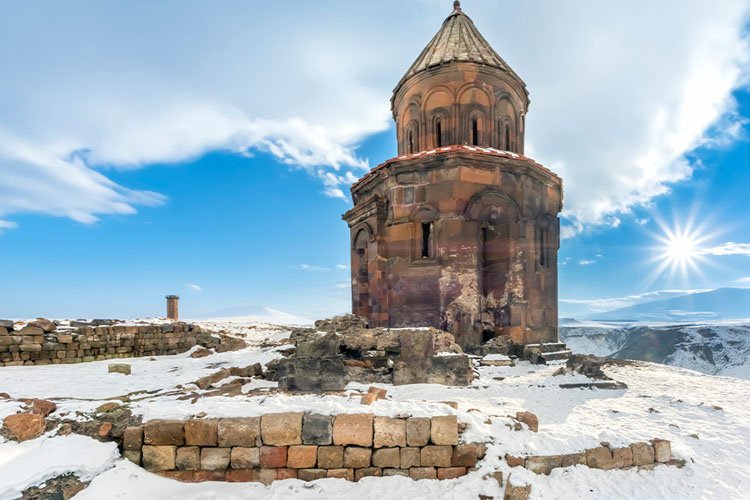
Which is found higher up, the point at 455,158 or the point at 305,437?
the point at 455,158

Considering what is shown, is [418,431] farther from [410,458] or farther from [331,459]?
[331,459]

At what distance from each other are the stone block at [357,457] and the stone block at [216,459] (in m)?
1.22

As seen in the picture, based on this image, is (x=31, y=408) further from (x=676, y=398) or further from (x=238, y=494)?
(x=676, y=398)

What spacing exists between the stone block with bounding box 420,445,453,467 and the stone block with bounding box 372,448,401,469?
0.85ft

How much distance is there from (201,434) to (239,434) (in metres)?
0.39

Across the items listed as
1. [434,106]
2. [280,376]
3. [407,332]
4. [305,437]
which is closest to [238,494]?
[305,437]

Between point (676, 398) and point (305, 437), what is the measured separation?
6.11m

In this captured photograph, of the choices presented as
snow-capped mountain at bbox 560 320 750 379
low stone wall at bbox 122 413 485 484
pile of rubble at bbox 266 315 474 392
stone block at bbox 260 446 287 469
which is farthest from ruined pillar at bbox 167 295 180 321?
snow-capped mountain at bbox 560 320 750 379

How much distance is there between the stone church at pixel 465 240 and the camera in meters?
8.99

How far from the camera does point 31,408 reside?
398 cm

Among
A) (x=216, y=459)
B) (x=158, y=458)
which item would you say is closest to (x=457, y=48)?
(x=216, y=459)

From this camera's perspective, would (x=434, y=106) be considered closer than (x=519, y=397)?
No

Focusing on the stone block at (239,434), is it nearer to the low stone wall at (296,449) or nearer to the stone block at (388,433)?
the low stone wall at (296,449)

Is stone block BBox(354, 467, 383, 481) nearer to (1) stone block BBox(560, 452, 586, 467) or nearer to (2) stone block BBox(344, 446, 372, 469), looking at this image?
(2) stone block BBox(344, 446, 372, 469)
